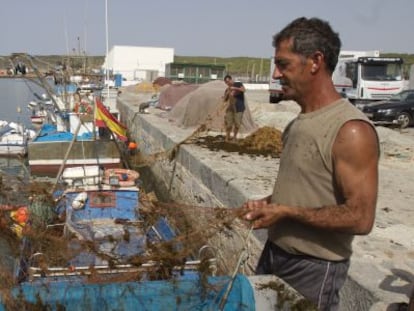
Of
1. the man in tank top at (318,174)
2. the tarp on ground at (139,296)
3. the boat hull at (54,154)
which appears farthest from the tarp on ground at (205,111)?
the man in tank top at (318,174)

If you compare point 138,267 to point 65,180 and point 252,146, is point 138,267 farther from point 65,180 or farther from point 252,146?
point 252,146

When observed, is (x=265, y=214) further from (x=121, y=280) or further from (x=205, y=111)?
(x=205, y=111)

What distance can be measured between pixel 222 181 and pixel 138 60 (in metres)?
54.3

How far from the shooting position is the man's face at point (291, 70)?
237 centimetres

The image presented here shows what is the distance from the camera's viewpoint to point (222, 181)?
7516 mm

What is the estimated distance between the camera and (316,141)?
232 centimetres

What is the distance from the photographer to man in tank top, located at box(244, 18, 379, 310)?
86.7 inches

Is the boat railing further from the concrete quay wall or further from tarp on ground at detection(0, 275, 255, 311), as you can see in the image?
the concrete quay wall

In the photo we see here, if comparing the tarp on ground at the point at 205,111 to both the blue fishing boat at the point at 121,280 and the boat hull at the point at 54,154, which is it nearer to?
the boat hull at the point at 54,154

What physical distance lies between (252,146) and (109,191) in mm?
4464

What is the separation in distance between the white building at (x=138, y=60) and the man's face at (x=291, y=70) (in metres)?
51.4

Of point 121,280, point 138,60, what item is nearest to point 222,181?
point 121,280

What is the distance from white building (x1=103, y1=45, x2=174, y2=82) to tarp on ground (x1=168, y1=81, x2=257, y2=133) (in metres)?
37.2

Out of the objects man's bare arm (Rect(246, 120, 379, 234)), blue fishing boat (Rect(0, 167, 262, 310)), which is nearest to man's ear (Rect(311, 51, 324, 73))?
man's bare arm (Rect(246, 120, 379, 234))
